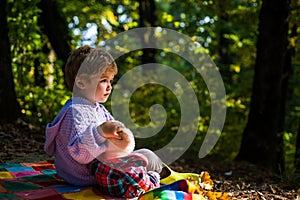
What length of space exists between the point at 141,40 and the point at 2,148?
7.28 meters

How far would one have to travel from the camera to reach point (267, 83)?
7.01 m

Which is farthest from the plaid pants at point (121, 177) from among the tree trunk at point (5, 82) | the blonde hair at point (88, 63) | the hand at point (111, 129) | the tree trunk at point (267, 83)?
the tree trunk at point (267, 83)

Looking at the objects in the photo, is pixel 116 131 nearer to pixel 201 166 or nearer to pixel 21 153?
pixel 21 153

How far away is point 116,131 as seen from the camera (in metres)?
2.84

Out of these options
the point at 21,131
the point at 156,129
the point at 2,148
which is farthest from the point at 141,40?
the point at 2,148

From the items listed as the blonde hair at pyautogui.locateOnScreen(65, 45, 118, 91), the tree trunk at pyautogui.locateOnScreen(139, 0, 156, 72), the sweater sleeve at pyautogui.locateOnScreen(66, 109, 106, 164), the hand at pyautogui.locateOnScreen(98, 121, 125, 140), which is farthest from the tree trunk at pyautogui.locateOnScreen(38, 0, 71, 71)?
the hand at pyautogui.locateOnScreen(98, 121, 125, 140)

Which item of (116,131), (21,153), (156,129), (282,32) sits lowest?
(156,129)

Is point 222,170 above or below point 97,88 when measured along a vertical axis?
below

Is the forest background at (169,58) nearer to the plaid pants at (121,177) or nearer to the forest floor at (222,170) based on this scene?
the forest floor at (222,170)

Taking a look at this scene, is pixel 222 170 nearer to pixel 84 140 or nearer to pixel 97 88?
pixel 97 88

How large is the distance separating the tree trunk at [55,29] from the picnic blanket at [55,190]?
4805 mm

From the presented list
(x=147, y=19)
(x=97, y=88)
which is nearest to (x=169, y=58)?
(x=147, y=19)

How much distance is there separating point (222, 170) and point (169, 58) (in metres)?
7.01

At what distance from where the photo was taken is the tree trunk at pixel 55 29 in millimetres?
8031
